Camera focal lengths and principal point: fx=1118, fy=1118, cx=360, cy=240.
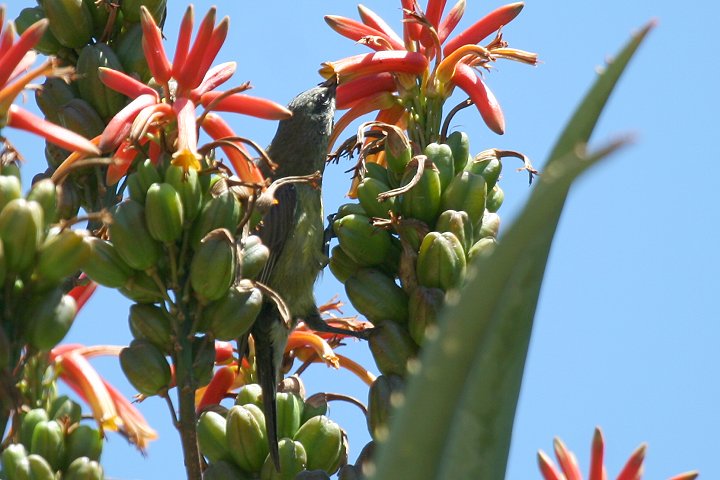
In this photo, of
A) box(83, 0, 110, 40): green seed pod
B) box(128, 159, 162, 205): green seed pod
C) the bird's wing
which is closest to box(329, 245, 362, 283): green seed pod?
box(128, 159, 162, 205): green seed pod

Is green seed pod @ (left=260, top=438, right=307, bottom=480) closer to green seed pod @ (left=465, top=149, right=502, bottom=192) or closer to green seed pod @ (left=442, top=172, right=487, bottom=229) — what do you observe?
A: green seed pod @ (left=442, top=172, right=487, bottom=229)

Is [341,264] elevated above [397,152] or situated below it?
below

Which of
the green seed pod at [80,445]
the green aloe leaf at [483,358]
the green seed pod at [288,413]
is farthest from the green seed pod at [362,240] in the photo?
the green aloe leaf at [483,358]

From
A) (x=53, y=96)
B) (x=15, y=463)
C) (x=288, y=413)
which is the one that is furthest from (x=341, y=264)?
(x=15, y=463)

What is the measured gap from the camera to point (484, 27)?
357cm

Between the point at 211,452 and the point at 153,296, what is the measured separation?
46cm

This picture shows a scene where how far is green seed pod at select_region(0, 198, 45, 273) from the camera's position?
2070 mm

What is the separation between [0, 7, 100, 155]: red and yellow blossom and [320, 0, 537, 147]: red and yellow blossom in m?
1.26

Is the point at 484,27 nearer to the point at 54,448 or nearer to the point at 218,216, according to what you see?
the point at 218,216

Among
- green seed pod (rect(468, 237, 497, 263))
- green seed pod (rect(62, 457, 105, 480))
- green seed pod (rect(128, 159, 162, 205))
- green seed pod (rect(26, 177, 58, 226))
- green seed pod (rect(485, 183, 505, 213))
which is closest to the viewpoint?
green seed pod (rect(26, 177, 58, 226))

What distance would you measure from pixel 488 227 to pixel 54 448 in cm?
→ 132

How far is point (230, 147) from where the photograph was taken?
9.63ft

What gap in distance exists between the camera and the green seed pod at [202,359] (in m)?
2.69

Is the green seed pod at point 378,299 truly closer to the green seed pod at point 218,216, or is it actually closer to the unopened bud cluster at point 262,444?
the unopened bud cluster at point 262,444
